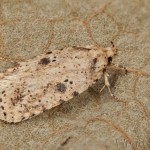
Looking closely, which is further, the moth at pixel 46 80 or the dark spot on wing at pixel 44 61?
Result: the dark spot on wing at pixel 44 61

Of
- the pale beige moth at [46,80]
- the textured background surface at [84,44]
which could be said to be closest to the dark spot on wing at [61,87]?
the pale beige moth at [46,80]

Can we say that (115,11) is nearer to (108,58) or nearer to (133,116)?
(108,58)

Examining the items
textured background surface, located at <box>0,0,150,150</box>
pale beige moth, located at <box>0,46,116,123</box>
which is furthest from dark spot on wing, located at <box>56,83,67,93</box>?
textured background surface, located at <box>0,0,150,150</box>

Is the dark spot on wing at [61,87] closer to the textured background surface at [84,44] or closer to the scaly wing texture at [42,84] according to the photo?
the scaly wing texture at [42,84]

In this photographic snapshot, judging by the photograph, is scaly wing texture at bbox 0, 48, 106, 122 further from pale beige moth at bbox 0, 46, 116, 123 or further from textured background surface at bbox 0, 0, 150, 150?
textured background surface at bbox 0, 0, 150, 150

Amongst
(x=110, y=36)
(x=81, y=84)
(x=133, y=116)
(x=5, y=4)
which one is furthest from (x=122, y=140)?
(x=5, y=4)

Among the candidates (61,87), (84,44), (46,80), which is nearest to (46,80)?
(46,80)
